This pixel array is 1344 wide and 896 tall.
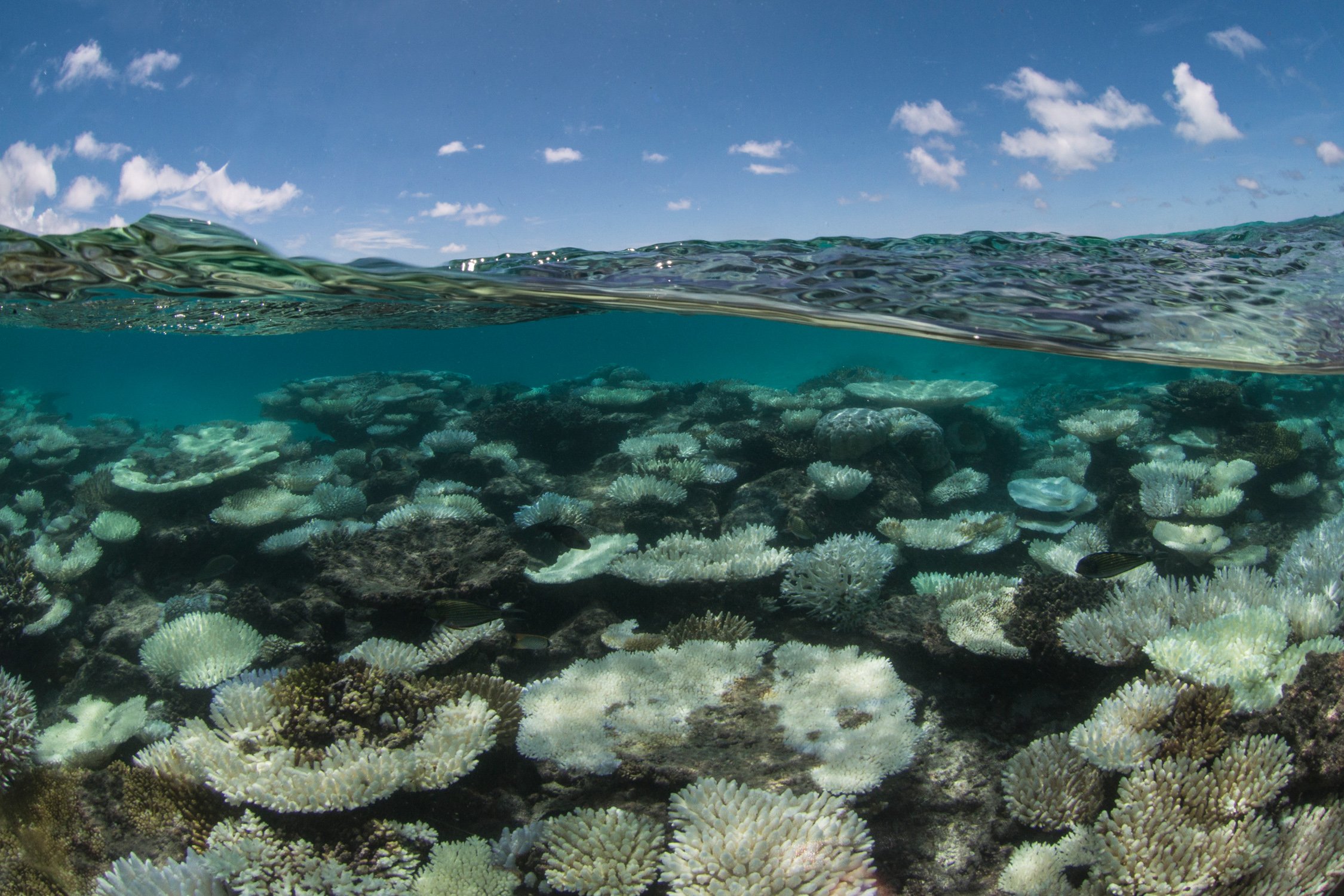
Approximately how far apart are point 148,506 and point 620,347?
163279 mm

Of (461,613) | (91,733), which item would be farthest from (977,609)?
(91,733)

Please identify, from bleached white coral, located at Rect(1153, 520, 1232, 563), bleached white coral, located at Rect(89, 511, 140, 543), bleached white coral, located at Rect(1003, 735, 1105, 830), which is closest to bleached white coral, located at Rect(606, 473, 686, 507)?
bleached white coral, located at Rect(1003, 735, 1105, 830)

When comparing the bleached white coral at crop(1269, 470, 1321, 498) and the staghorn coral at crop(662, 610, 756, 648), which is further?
the bleached white coral at crop(1269, 470, 1321, 498)

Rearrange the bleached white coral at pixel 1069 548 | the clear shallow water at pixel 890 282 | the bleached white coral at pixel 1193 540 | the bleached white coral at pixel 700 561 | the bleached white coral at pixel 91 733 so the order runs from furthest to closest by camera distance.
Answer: the clear shallow water at pixel 890 282 → the bleached white coral at pixel 1193 540 → the bleached white coral at pixel 1069 548 → the bleached white coral at pixel 700 561 → the bleached white coral at pixel 91 733

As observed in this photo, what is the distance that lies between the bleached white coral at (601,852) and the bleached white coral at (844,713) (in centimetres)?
100

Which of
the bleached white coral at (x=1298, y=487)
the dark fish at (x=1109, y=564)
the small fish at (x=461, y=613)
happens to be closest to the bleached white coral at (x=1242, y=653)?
the dark fish at (x=1109, y=564)

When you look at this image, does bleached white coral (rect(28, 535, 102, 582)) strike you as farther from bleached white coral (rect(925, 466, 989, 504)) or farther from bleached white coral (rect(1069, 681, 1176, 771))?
bleached white coral (rect(925, 466, 989, 504))

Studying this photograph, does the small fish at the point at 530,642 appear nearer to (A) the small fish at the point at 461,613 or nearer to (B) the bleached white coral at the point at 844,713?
(A) the small fish at the point at 461,613

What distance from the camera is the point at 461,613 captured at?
14.1 ft

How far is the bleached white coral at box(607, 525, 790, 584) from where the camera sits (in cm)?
526

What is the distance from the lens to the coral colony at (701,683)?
10.2 ft

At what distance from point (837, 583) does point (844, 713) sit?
4.27ft

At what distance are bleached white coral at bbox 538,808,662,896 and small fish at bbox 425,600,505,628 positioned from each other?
1.39 metres

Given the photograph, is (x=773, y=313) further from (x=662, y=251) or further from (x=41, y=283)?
(x=41, y=283)
